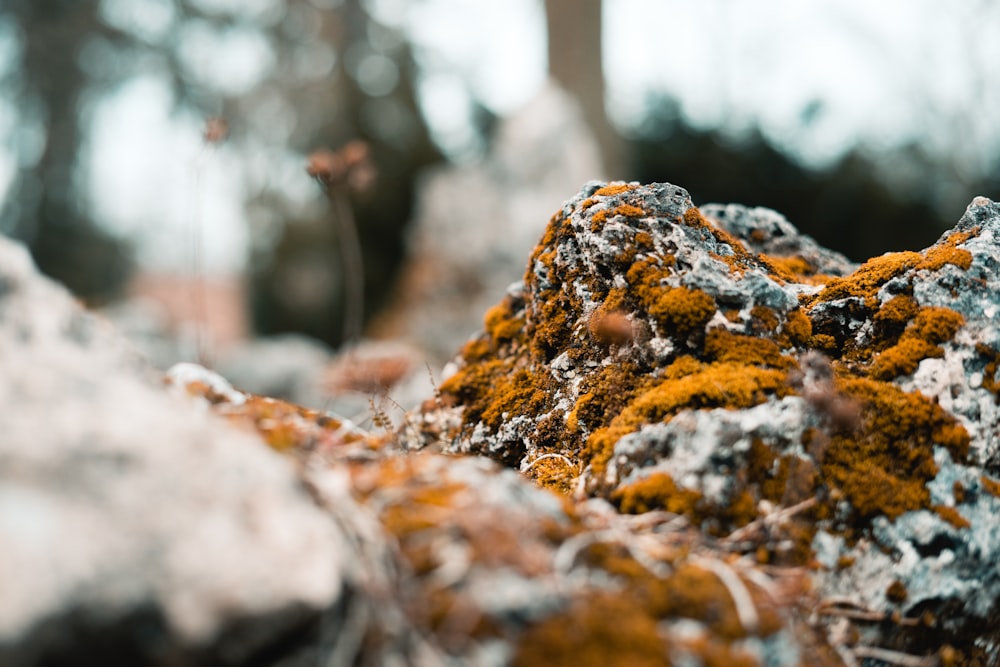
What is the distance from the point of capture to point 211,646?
137cm

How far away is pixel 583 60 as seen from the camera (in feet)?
53.2

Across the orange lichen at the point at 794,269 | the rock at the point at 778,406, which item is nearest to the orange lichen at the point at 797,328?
the rock at the point at 778,406

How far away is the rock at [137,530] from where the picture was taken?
1289 mm

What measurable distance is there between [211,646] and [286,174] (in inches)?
635

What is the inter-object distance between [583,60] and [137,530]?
A: 16320 mm


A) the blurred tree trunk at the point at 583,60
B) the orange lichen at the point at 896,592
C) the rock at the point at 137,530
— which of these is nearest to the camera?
the rock at the point at 137,530

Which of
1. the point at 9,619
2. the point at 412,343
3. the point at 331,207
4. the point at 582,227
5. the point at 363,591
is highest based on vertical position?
the point at 582,227

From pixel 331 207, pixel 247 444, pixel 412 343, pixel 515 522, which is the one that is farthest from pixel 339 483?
pixel 331 207

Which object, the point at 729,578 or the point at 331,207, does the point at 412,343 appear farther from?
the point at 729,578

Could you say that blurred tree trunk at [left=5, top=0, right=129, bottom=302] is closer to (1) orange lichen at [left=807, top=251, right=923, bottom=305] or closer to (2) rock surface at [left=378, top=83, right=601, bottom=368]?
(2) rock surface at [left=378, top=83, right=601, bottom=368]

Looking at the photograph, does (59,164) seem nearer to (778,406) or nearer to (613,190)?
(613,190)

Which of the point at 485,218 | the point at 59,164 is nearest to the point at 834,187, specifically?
the point at 485,218

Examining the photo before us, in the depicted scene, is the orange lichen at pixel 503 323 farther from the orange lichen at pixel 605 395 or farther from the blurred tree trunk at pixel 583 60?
the blurred tree trunk at pixel 583 60

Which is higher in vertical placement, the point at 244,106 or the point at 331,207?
the point at 244,106
